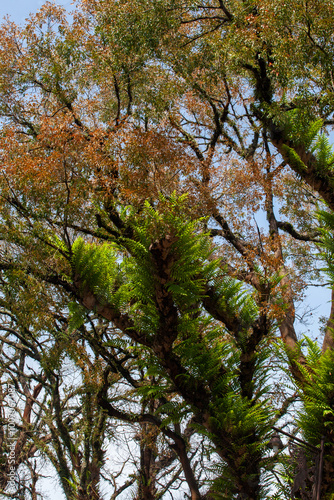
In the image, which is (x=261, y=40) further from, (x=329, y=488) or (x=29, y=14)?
(x=329, y=488)

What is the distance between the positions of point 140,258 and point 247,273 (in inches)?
127

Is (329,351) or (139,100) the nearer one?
(329,351)

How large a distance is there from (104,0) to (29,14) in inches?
56.2

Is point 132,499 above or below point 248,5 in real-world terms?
below

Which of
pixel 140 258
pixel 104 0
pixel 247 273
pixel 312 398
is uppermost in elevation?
pixel 104 0

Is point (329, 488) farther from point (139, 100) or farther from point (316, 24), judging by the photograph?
point (139, 100)

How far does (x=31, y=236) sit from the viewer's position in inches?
204

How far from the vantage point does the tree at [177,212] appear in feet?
12.4

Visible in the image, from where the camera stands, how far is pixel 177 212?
3.57m

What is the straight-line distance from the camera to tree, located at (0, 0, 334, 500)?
12.4 ft

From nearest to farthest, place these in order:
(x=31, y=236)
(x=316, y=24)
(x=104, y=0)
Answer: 1. (x=31, y=236)
2. (x=316, y=24)
3. (x=104, y=0)

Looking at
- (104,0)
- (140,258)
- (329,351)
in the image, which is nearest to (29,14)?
(104,0)

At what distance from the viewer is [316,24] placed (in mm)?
5953

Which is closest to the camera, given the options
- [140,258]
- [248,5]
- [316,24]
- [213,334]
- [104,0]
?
[140,258]
